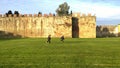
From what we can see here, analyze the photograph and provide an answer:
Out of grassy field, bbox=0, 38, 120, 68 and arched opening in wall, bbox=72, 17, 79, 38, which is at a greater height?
arched opening in wall, bbox=72, 17, 79, 38

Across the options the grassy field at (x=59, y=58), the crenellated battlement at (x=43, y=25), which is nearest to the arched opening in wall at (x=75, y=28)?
the crenellated battlement at (x=43, y=25)

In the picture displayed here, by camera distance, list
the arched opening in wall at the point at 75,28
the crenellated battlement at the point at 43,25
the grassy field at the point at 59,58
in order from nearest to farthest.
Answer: the grassy field at the point at 59,58 → the crenellated battlement at the point at 43,25 → the arched opening in wall at the point at 75,28

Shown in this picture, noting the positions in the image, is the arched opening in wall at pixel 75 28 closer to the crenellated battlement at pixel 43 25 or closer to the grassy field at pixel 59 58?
the crenellated battlement at pixel 43 25

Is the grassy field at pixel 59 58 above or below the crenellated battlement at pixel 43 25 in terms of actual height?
below

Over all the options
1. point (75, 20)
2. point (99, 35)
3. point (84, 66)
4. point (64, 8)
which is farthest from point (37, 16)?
point (84, 66)

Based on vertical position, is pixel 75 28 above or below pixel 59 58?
above

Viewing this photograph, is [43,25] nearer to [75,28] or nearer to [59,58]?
[75,28]

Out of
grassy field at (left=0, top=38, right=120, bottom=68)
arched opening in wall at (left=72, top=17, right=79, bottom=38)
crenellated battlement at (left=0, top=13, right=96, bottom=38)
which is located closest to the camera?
grassy field at (left=0, top=38, right=120, bottom=68)

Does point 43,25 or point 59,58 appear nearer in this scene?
point 59,58

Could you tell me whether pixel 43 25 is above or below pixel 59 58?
above

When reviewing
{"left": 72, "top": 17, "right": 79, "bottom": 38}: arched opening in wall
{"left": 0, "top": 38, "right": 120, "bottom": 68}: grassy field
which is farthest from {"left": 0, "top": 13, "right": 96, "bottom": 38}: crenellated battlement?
{"left": 0, "top": 38, "right": 120, "bottom": 68}: grassy field

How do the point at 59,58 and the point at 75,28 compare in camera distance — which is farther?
the point at 75,28

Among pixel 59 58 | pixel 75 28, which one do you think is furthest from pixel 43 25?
pixel 59 58

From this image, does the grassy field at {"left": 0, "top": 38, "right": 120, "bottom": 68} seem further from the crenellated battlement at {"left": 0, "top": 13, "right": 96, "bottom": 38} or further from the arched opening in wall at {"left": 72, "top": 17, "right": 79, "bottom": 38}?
the arched opening in wall at {"left": 72, "top": 17, "right": 79, "bottom": 38}
